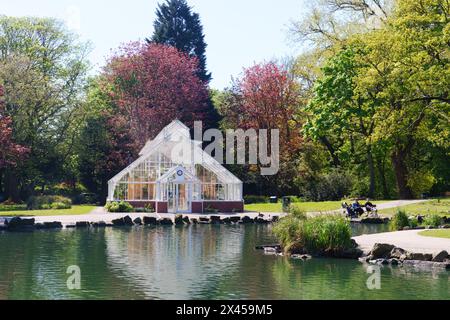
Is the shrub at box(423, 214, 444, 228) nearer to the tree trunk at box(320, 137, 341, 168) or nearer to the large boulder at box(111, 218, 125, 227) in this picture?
the large boulder at box(111, 218, 125, 227)

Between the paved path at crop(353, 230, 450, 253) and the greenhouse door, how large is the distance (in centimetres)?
1927

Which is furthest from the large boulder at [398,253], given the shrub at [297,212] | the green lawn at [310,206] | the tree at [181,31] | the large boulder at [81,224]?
the tree at [181,31]

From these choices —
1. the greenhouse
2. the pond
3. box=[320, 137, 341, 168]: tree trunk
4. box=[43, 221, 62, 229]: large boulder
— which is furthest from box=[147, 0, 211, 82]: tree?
the pond

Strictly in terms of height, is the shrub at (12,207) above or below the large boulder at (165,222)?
above

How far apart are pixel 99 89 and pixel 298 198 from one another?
68.7 ft

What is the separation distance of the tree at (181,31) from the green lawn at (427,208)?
3137 centimetres

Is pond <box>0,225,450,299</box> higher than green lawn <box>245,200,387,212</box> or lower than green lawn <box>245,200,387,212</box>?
lower

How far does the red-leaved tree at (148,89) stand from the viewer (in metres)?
56.9

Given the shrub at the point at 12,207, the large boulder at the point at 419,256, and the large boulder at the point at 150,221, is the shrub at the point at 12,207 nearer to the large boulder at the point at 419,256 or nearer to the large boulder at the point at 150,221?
the large boulder at the point at 150,221

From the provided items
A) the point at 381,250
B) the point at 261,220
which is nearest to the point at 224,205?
the point at 261,220

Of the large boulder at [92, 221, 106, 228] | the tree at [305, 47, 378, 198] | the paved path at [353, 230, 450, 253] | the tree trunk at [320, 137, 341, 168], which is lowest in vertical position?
the paved path at [353, 230, 450, 253]

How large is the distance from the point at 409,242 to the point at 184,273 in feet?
26.3

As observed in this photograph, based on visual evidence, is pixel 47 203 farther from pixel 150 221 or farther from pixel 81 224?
pixel 81 224

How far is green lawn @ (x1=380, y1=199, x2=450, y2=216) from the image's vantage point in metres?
36.5
